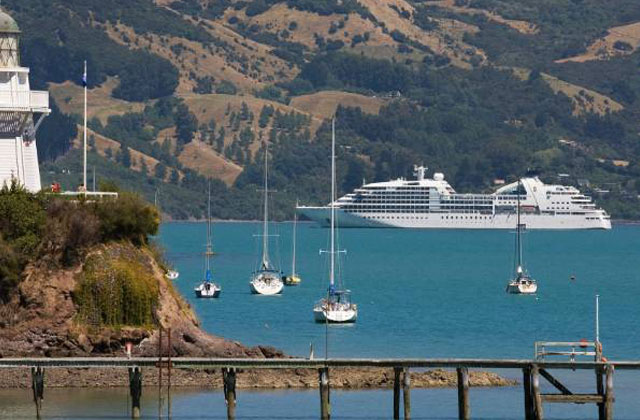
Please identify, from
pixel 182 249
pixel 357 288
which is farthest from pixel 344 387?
pixel 182 249

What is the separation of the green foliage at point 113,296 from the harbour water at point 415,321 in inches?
95.0

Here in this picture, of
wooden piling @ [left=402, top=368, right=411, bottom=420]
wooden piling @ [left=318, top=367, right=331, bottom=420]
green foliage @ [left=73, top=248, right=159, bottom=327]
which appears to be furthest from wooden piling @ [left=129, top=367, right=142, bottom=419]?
wooden piling @ [left=402, top=368, right=411, bottom=420]

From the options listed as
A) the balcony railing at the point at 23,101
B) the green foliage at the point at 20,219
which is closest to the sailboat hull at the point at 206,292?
the balcony railing at the point at 23,101

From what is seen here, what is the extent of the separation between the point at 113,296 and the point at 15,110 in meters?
→ 7.04

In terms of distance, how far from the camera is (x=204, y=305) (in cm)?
10775

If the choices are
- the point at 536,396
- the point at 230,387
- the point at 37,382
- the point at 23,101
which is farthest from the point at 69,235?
the point at 536,396

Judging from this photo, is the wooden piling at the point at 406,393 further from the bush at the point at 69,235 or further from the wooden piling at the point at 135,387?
the bush at the point at 69,235

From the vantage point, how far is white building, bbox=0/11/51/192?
6341 cm

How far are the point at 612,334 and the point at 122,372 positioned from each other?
35.8m

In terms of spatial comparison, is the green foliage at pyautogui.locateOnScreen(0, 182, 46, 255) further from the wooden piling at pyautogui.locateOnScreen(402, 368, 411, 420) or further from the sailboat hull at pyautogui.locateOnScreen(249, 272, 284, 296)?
the sailboat hull at pyautogui.locateOnScreen(249, 272, 284, 296)

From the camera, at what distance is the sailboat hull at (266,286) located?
118312 millimetres

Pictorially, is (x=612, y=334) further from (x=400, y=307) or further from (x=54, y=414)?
(x=54, y=414)

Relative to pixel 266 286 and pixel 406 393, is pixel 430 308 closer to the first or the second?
pixel 266 286

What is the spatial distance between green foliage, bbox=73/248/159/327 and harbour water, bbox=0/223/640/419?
2.41m
